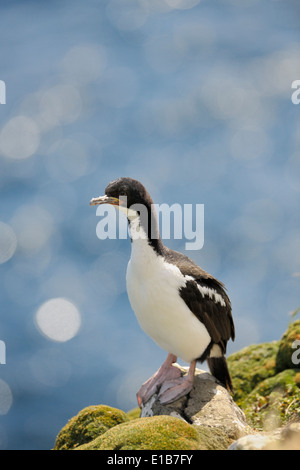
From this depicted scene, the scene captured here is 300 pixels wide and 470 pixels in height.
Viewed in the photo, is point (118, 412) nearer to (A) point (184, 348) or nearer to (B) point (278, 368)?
(A) point (184, 348)

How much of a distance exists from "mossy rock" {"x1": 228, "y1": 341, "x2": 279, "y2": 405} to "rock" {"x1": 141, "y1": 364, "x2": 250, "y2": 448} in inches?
84.6

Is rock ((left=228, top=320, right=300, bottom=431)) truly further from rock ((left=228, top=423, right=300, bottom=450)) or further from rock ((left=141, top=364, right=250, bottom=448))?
rock ((left=228, top=423, right=300, bottom=450))

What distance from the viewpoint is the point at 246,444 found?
4496mm

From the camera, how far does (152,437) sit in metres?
4.98

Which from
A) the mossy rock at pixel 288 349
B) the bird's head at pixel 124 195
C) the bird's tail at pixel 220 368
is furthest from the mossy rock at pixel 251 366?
the bird's head at pixel 124 195

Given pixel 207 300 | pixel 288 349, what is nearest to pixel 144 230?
pixel 207 300

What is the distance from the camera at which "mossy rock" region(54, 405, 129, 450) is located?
6.54m

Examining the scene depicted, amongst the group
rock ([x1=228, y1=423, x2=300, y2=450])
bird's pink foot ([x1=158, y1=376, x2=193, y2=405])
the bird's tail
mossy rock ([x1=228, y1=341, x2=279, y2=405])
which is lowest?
rock ([x1=228, y1=423, x2=300, y2=450])

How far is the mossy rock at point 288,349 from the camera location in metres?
8.55

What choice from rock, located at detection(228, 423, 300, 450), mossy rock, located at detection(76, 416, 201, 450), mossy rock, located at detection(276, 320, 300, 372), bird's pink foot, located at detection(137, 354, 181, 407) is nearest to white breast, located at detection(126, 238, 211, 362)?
bird's pink foot, located at detection(137, 354, 181, 407)

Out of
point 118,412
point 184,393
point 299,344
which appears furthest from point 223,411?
point 299,344

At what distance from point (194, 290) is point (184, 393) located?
3.93 ft

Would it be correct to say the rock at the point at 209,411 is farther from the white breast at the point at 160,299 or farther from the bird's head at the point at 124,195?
the bird's head at the point at 124,195
